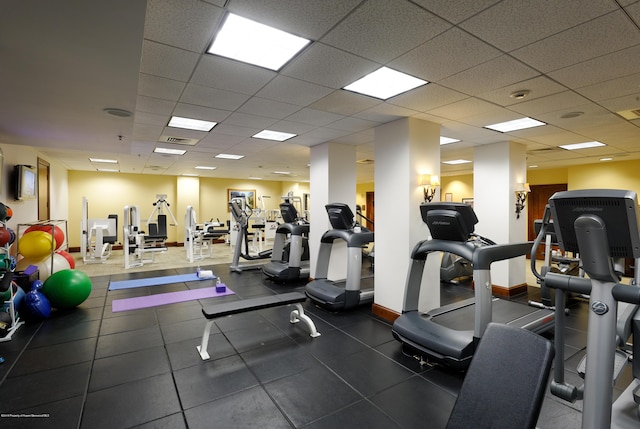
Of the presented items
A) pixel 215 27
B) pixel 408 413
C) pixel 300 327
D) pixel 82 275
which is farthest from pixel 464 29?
pixel 82 275

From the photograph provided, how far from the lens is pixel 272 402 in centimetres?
236

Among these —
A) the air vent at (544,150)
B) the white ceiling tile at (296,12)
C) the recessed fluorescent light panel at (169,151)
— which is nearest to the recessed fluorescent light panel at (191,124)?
the recessed fluorescent light panel at (169,151)

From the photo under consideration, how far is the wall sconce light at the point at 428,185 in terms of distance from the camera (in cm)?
395

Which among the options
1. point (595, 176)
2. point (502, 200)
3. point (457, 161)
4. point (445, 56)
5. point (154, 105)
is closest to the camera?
point (445, 56)

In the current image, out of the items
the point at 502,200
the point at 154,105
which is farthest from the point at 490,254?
the point at 154,105

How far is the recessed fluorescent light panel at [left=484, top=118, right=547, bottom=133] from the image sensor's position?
13.2ft

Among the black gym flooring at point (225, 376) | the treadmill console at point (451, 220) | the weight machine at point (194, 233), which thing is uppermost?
the treadmill console at point (451, 220)

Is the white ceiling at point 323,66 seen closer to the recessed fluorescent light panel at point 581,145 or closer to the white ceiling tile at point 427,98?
the white ceiling tile at point 427,98

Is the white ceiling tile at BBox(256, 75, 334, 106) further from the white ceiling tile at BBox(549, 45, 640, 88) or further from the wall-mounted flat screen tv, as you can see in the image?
the wall-mounted flat screen tv

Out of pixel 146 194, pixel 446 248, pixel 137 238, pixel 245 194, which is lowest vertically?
pixel 137 238

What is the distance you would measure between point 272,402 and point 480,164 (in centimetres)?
507

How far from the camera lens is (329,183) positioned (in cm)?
534

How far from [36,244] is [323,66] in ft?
16.3

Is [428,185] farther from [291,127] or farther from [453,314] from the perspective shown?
[291,127]
